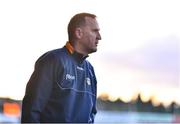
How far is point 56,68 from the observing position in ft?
8.03

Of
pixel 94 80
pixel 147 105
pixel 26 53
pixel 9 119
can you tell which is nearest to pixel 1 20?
pixel 26 53

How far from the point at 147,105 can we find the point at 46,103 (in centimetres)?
787

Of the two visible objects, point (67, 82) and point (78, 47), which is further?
point (78, 47)

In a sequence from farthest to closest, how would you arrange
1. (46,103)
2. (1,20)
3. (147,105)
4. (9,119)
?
(147,105)
(9,119)
(1,20)
(46,103)

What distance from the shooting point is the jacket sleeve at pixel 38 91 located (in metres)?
2.37

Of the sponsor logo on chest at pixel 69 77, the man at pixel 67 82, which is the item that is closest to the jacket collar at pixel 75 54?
the man at pixel 67 82

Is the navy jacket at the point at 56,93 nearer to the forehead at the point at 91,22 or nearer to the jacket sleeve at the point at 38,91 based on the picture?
the jacket sleeve at the point at 38,91

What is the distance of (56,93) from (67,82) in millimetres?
66

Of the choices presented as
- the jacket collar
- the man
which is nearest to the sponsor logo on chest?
the man

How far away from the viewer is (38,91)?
7.84ft

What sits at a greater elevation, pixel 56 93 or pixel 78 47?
pixel 78 47

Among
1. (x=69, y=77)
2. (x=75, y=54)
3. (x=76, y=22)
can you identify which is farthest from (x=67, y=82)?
(x=76, y=22)

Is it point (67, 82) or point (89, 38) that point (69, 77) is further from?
point (89, 38)

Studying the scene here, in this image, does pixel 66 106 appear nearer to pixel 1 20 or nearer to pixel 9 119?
pixel 1 20
